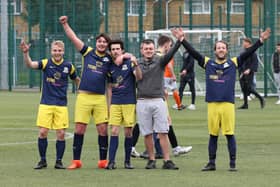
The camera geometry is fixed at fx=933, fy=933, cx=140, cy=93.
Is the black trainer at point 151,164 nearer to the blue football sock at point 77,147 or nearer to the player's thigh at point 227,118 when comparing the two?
the blue football sock at point 77,147

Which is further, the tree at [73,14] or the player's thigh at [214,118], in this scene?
the tree at [73,14]

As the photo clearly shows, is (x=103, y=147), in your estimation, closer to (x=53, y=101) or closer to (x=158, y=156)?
(x=53, y=101)

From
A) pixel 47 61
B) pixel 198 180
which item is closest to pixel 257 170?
pixel 198 180

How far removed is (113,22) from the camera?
1483 inches

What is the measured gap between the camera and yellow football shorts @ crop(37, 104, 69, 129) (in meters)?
13.0

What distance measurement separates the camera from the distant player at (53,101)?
13.0 m

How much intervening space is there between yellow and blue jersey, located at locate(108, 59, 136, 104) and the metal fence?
71.1ft

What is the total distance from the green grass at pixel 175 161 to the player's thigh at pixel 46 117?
24.3 inches

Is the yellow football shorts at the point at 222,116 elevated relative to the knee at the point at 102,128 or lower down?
elevated

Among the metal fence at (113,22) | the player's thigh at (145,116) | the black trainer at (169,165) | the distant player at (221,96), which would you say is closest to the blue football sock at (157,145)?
the player's thigh at (145,116)

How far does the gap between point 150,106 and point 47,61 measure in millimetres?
1602

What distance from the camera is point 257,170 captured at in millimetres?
12633

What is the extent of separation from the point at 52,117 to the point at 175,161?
83.1 inches

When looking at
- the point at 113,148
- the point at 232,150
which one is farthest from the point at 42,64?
the point at 232,150
